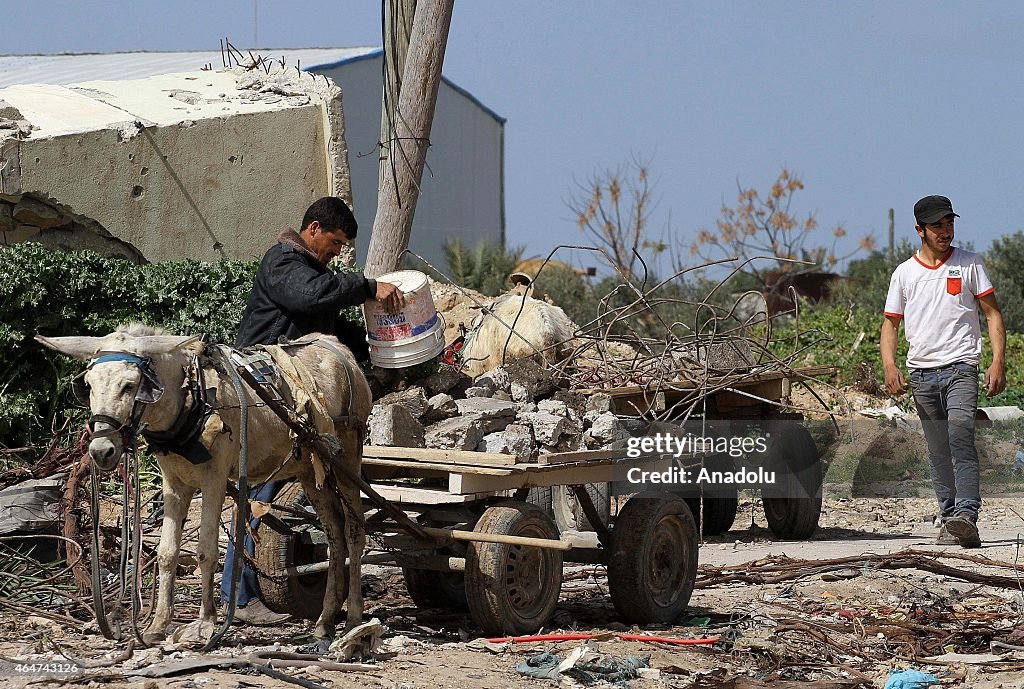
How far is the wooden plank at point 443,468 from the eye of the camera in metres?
5.75

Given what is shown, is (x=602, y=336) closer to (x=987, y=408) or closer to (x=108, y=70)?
(x=987, y=408)

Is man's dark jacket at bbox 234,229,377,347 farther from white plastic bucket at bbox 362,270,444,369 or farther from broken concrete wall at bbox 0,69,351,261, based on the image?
broken concrete wall at bbox 0,69,351,261

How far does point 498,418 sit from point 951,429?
11.6 feet

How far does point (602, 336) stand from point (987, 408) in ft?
26.1

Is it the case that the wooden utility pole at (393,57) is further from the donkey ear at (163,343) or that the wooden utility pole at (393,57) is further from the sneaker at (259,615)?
the donkey ear at (163,343)

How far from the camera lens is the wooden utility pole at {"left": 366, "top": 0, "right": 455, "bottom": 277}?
10.0 metres

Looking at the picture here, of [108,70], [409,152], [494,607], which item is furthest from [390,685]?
[108,70]

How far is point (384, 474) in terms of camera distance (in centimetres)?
625

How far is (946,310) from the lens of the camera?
8211mm

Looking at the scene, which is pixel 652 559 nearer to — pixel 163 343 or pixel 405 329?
pixel 405 329

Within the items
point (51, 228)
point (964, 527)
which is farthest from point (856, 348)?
point (51, 228)

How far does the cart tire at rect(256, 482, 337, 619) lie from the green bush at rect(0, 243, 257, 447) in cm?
422

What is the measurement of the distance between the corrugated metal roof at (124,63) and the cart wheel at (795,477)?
11.1 meters

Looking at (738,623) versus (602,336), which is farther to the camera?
(602,336)
